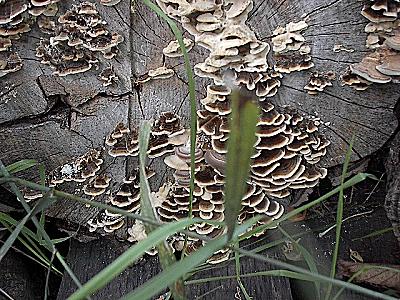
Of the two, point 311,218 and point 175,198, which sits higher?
point 175,198

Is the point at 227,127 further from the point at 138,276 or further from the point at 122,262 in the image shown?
the point at 122,262

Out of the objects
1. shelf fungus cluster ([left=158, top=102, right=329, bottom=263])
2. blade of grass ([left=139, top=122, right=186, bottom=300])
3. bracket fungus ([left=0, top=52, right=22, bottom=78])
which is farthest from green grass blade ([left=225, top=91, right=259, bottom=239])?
bracket fungus ([left=0, top=52, right=22, bottom=78])

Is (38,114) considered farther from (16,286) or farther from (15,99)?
(16,286)

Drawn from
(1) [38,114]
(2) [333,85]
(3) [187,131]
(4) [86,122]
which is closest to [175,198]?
(3) [187,131]

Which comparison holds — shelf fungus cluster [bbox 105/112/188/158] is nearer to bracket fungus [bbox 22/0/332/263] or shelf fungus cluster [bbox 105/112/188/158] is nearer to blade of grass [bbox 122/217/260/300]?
bracket fungus [bbox 22/0/332/263]

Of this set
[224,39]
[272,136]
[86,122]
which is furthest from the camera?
[86,122]

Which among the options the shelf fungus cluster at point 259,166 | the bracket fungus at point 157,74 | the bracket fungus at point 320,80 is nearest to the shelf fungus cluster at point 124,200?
the shelf fungus cluster at point 259,166
